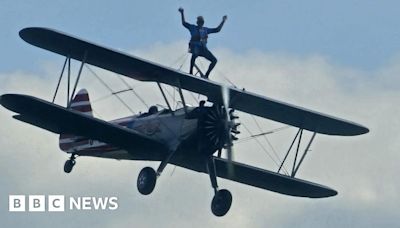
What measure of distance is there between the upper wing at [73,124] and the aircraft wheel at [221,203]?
5.59 ft

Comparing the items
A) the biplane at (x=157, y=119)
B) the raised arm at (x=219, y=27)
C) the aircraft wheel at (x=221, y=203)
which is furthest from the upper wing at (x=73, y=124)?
the raised arm at (x=219, y=27)

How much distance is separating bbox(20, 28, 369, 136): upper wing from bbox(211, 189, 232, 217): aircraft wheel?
2.15m

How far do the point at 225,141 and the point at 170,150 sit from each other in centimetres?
131

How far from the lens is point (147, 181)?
1163 inches

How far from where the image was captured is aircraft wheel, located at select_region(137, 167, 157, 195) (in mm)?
29469

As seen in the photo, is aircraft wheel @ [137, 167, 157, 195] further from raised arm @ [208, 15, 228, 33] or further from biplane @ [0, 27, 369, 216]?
raised arm @ [208, 15, 228, 33]

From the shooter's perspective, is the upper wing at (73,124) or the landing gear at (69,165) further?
the landing gear at (69,165)

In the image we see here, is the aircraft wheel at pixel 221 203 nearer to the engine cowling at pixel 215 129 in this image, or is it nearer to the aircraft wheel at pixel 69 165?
the engine cowling at pixel 215 129

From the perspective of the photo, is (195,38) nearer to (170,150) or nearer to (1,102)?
(170,150)

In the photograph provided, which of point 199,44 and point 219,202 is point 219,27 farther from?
point 219,202

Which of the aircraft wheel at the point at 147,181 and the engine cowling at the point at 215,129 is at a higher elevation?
the engine cowling at the point at 215,129

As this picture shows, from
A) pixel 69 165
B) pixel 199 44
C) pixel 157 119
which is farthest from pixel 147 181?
pixel 69 165

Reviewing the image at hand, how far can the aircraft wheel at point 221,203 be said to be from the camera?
3031 centimetres

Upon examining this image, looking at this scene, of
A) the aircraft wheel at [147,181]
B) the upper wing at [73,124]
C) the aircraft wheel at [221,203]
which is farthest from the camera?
the aircraft wheel at [221,203]
